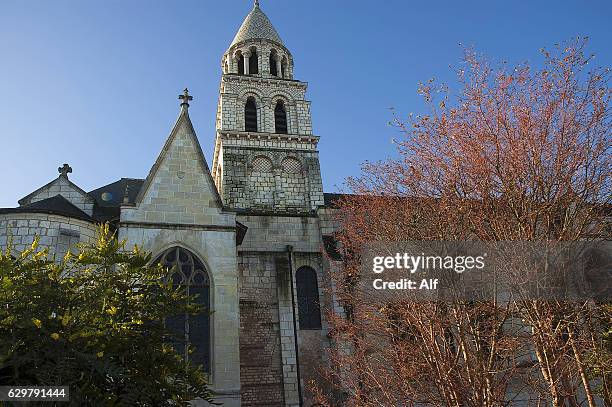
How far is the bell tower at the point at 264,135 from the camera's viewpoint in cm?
2367

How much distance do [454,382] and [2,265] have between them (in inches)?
320

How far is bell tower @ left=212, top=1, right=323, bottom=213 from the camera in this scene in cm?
2367

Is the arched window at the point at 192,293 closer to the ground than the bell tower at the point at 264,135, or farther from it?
closer to the ground

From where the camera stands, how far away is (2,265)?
911cm

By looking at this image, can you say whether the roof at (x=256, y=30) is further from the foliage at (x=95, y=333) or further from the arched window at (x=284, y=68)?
the foliage at (x=95, y=333)

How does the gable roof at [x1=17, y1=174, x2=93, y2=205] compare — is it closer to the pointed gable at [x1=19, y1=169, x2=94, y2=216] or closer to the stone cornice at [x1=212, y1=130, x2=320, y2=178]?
the pointed gable at [x1=19, y1=169, x2=94, y2=216]

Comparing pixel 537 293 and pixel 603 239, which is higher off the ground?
pixel 603 239

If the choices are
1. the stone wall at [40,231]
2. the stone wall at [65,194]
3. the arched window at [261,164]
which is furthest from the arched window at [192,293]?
the arched window at [261,164]

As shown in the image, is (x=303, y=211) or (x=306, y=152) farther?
(x=306, y=152)

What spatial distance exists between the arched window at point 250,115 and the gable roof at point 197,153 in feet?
26.2

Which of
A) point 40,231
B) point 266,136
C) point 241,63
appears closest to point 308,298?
point 266,136

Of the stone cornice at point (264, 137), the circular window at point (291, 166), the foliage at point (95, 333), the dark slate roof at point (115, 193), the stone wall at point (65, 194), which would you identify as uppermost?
the stone cornice at point (264, 137)

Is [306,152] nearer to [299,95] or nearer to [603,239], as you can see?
[299,95]

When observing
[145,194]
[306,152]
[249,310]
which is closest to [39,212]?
[145,194]
